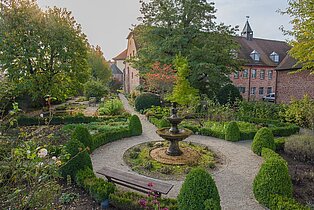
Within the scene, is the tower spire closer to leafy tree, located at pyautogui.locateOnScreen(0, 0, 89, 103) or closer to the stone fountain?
leafy tree, located at pyautogui.locateOnScreen(0, 0, 89, 103)

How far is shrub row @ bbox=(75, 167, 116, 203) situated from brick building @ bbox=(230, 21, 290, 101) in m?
27.4

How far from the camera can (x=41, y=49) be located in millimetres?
13766

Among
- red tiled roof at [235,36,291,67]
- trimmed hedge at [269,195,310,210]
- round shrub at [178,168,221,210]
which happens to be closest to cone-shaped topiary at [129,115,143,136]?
round shrub at [178,168,221,210]

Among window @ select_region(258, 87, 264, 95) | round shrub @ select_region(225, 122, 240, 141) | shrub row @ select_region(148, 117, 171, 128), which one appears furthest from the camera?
window @ select_region(258, 87, 264, 95)

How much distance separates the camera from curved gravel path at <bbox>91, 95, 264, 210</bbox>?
5472 millimetres

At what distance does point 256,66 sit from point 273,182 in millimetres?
29126

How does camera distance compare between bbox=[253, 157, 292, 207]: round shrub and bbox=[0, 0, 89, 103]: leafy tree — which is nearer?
bbox=[253, 157, 292, 207]: round shrub

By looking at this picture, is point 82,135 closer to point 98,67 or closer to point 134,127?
point 134,127

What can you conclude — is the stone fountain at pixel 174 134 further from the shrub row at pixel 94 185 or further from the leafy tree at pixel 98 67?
the leafy tree at pixel 98 67

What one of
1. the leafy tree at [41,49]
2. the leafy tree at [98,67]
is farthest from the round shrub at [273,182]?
the leafy tree at [98,67]

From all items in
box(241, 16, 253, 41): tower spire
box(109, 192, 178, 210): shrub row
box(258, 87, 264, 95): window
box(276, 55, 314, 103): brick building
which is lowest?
box(109, 192, 178, 210): shrub row

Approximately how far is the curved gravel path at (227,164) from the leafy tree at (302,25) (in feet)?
17.6

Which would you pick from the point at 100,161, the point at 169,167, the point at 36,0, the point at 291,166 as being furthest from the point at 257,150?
the point at 36,0

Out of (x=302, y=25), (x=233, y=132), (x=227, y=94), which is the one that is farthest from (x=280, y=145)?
(x=227, y=94)
